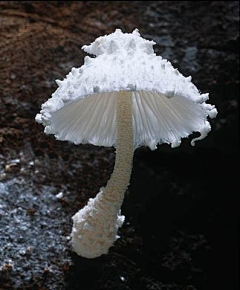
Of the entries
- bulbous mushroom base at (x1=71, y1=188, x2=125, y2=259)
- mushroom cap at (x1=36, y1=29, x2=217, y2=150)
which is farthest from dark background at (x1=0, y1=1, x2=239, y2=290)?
mushroom cap at (x1=36, y1=29, x2=217, y2=150)

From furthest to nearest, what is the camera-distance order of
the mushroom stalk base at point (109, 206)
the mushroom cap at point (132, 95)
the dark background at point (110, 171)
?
the dark background at point (110, 171) → the mushroom stalk base at point (109, 206) → the mushroom cap at point (132, 95)

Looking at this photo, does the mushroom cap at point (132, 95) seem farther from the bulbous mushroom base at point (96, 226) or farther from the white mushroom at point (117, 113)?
the bulbous mushroom base at point (96, 226)

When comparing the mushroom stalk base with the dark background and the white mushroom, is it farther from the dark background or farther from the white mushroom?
the dark background

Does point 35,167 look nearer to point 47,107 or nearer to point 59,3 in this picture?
point 47,107

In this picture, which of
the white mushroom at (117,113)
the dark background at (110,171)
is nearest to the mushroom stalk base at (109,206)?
the white mushroom at (117,113)

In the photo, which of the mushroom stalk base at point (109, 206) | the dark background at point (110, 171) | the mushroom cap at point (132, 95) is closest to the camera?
the mushroom cap at point (132, 95)

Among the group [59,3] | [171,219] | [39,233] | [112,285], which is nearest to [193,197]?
[171,219]
